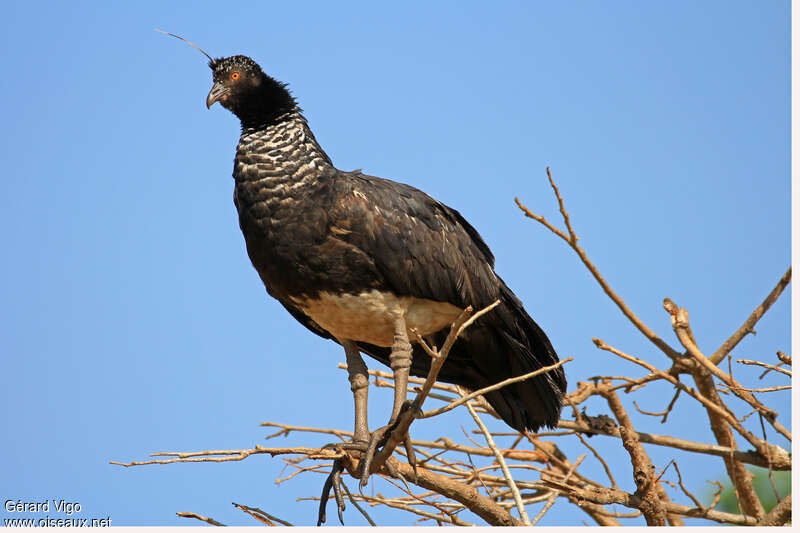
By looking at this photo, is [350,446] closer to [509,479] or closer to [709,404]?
[509,479]

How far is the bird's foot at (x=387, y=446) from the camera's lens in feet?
12.9

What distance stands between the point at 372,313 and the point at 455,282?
403mm

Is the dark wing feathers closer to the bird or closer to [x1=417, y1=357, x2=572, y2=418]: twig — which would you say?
the bird

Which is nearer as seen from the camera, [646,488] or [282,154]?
[646,488]

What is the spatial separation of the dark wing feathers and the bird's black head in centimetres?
53

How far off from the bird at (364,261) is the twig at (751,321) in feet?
2.47

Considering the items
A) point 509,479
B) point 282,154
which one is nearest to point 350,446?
point 509,479

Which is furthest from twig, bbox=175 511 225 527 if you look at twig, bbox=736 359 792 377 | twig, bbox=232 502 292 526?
twig, bbox=736 359 792 377

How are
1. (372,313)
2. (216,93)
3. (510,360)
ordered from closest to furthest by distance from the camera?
1. (372,313)
2. (216,93)
3. (510,360)

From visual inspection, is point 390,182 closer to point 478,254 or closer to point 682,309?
point 478,254

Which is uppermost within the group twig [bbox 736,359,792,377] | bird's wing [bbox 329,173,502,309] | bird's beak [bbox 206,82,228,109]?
bird's beak [bbox 206,82,228,109]

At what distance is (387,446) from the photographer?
3.96 meters

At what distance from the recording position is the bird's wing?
4.19m

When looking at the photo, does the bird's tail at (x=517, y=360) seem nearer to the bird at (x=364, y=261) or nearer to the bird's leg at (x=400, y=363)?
the bird at (x=364, y=261)
